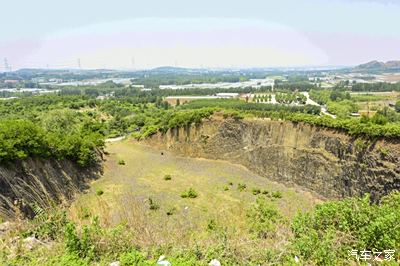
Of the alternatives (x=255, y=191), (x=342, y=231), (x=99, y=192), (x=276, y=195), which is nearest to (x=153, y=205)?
(x=99, y=192)

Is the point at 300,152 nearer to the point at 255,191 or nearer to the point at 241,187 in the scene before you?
the point at 255,191

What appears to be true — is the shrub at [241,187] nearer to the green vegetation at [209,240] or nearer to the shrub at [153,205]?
the shrub at [153,205]

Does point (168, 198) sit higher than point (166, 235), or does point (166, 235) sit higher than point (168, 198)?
point (166, 235)

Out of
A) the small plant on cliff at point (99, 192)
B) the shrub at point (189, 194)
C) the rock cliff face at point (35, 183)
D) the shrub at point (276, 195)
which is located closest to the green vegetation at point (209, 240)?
the rock cliff face at point (35, 183)

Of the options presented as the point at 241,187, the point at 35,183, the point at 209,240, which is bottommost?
the point at 241,187

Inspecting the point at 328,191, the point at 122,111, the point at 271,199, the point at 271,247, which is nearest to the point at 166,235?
the point at 271,247

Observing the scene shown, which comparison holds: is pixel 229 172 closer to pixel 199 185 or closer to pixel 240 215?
pixel 199 185

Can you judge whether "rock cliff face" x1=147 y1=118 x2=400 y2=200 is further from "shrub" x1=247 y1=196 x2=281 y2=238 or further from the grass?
"shrub" x1=247 y1=196 x2=281 y2=238
